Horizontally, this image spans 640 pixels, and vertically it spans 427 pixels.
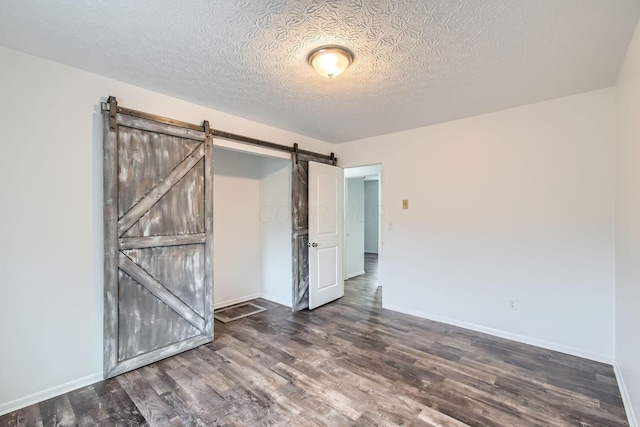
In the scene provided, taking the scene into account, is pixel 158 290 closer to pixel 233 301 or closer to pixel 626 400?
pixel 233 301

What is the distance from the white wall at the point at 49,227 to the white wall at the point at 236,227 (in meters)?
1.84

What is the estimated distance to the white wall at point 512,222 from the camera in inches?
105

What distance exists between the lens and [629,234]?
1.97 metres

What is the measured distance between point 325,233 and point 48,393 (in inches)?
129

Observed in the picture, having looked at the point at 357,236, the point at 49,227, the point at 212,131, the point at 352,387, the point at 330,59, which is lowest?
the point at 352,387

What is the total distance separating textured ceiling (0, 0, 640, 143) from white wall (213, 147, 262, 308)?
5.05ft

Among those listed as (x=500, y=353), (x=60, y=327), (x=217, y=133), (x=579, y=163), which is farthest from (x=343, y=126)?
(x=60, y=327)

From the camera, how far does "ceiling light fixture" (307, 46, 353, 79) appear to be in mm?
1916

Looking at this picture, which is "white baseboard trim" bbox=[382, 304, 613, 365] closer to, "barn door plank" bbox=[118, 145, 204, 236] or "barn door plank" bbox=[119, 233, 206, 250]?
Result: "barn door plank" bbox=[119, 233, 206, 250]

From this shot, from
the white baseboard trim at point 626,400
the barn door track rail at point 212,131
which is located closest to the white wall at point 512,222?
the white baseboard trim at point 626,400

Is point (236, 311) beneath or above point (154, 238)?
beneath

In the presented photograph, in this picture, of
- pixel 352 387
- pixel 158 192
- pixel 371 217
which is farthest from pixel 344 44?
pixel 371 217

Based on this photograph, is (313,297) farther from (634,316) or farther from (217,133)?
(634,316)

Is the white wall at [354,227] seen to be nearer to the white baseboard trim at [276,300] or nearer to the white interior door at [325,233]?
the white interior door at [325,233]
